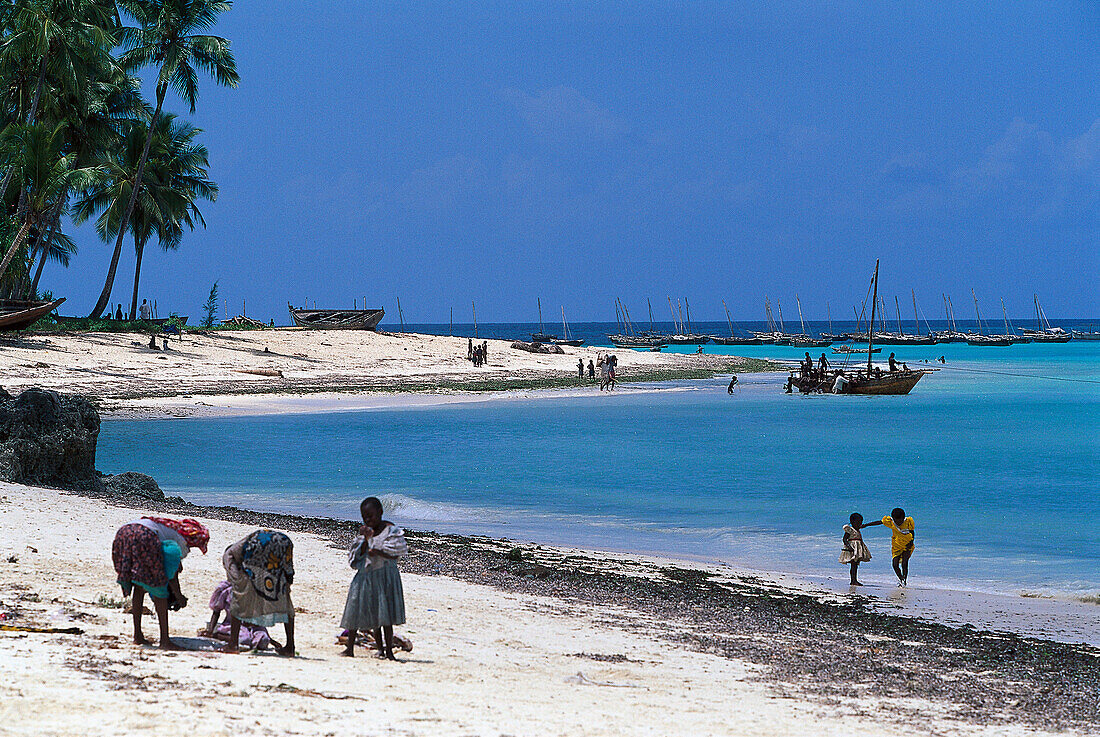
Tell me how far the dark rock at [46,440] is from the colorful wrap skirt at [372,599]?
9.69m

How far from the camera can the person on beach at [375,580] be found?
23.5ft

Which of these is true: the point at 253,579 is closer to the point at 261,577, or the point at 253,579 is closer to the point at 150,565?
the point at 261,577

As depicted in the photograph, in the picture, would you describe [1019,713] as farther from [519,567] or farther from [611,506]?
[611,506]

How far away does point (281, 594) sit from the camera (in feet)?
22.9

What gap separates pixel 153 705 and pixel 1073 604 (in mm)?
10385

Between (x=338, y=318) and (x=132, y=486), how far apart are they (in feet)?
153

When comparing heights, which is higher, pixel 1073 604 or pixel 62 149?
pixel 62 149

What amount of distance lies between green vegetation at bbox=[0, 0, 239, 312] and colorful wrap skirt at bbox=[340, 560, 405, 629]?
32.5 m

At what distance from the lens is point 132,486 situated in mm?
15961

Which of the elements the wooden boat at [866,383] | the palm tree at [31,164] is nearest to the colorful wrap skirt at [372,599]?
the palm tree at [31,164]

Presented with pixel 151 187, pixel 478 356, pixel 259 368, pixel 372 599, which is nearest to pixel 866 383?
pixel 478 356

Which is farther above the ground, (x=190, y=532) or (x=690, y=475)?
(x=190, y=532)

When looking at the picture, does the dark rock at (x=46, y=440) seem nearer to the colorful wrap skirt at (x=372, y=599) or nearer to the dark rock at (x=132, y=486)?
the dark rock at (x=132, y=486)

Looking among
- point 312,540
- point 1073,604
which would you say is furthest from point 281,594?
point 1073,604
